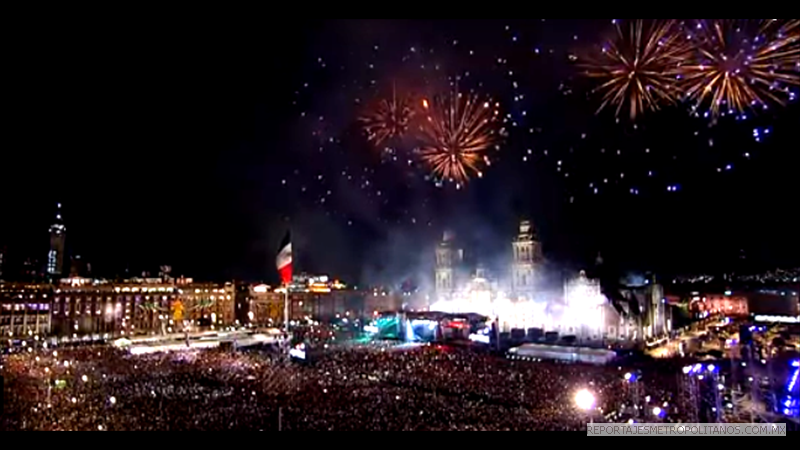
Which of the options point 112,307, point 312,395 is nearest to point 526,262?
point 312,395

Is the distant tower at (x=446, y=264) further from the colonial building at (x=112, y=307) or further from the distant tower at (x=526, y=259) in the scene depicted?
the colonial building at (x=112, y=307)

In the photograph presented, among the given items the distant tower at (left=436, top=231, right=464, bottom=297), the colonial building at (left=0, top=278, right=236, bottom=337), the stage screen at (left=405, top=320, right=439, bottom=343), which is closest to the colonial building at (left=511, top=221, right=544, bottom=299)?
the stage screen at (left=405, top=320, right=439, bottom=343)

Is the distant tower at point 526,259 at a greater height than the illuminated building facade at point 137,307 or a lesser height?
greater

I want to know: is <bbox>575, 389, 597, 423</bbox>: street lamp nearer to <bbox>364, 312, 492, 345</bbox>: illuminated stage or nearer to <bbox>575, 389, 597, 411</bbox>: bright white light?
<bbox>575, 389, 597, 411</bbox>: bright white light

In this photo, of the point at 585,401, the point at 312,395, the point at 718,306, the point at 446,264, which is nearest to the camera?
the point at 585,401

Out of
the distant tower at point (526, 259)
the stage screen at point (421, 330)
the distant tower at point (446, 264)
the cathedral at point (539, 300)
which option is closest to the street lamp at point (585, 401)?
the cathedral at point (539, 300)

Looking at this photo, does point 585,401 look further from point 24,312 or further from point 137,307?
point 137,307

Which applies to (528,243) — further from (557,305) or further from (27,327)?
(27,327)

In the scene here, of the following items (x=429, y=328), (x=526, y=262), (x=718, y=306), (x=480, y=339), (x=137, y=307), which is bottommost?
(x=480, y=339)
